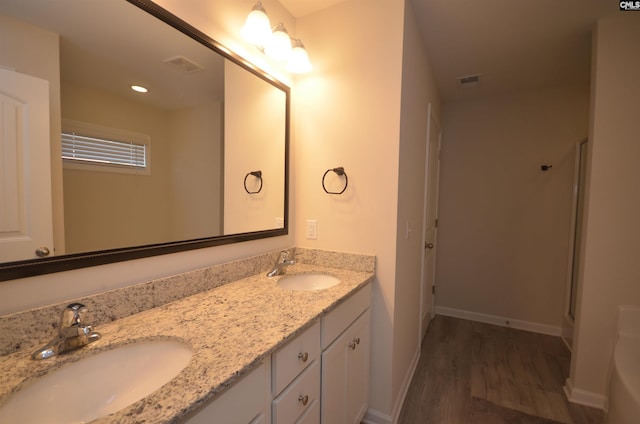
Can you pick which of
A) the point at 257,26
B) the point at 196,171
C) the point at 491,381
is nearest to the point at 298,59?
the point at 257,26

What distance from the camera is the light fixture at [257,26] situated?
1.29 metres

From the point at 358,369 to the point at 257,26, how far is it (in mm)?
1808

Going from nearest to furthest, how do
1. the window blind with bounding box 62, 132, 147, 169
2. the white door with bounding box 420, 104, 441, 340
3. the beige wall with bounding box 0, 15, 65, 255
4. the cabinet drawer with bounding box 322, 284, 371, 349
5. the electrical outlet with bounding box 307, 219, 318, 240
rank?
the beige wall with bounding box 0, 15, 65, 255
the window blind with bounding box 62, 132, 147, 169
the cabinet drawer with bounding box 322, 284, 371, 349
the electrical outlet with bounding box 307, 219, 318, 240
the white door with bounding box 420, 104, 441, 340

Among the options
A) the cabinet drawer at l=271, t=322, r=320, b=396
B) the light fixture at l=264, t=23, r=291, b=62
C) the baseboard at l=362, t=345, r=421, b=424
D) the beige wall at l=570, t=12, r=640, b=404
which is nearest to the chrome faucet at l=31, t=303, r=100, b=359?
the cabinet drawer at l=271, t=322, r=320, b=396

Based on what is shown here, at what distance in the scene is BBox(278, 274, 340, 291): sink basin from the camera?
5.02ft

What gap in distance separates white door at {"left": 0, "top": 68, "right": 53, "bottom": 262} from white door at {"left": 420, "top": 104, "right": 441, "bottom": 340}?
7.55ft

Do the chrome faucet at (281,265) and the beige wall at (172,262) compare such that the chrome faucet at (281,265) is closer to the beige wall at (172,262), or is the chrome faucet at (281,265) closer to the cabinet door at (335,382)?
the beige wall at (172,262)

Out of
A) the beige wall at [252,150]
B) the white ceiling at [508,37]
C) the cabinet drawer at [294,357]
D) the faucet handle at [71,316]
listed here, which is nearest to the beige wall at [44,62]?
the faucet handle at [71,316]

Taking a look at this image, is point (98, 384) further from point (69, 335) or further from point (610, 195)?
point (610, 195)

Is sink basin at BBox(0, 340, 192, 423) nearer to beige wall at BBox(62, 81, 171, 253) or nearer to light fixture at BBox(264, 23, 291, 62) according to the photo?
beige wall at BBox(62, 81, 171, 253)

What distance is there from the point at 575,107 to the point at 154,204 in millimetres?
3594

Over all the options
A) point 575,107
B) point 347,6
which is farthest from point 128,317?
point 575,107

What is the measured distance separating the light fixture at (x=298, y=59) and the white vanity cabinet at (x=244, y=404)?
152cm

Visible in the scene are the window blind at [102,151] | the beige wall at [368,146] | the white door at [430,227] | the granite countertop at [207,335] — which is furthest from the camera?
the white door at [430,227]
